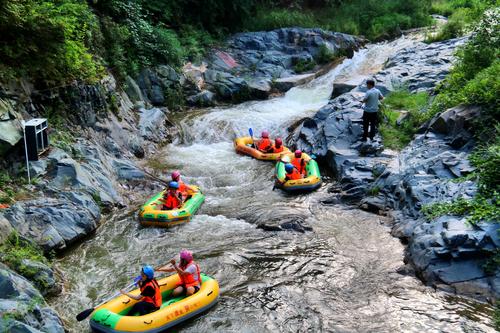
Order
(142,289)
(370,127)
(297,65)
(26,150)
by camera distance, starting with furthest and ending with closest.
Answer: (297,65) → (370,127) → (26,150) → (142,289)

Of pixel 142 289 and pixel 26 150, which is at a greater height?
pixel 26 150

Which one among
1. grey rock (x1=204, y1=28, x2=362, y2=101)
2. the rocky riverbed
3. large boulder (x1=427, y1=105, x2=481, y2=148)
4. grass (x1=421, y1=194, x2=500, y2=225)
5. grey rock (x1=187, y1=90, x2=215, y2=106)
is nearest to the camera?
the rocky riverbed

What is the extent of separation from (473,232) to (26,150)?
782cm

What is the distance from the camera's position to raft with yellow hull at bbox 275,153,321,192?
445 inches

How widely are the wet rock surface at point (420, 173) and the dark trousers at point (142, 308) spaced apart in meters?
4.12

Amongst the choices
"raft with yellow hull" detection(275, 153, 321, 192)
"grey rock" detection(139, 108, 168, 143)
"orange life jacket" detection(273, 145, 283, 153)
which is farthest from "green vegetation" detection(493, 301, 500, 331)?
"grey rock" detection(139, 108, 168, 143)

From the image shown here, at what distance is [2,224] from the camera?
24.5ft

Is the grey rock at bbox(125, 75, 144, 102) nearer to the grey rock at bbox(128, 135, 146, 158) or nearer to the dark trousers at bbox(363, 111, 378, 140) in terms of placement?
the grey rock at bbox(128, 135, 146, 158)

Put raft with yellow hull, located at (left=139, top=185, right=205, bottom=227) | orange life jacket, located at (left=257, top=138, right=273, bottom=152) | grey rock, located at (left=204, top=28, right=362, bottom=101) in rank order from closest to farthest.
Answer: raft with yellow hull, located at (left=139, top=185, right=205, bottom=227)
orange life jacket, located at (left=257, top=138, right=273, bottom=152)
grey rock, located at (left=204, top=28, right=362, bottom=101)

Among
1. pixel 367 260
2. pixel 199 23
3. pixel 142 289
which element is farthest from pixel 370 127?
pixel 199 23

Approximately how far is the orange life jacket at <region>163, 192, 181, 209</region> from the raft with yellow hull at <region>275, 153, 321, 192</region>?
2537 mm

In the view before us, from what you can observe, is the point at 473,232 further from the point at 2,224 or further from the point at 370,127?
the point at 2,224

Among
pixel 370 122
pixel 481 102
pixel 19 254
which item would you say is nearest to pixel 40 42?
pixel 19 254

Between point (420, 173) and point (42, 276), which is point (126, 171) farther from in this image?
point (420, 173)
